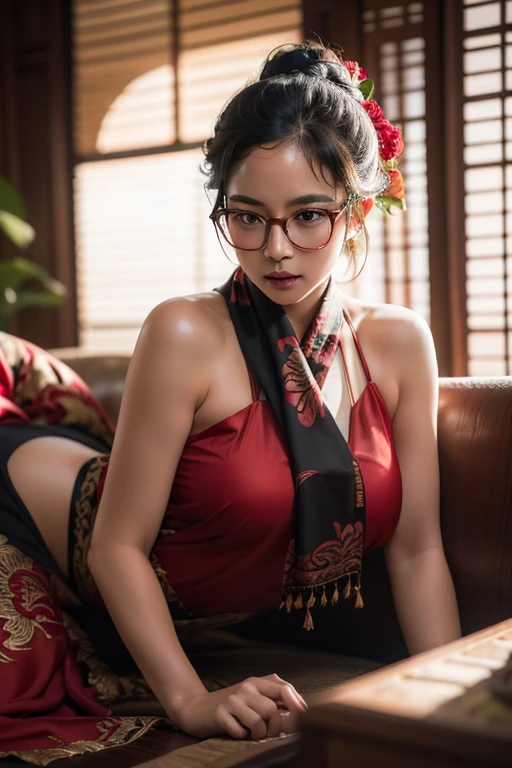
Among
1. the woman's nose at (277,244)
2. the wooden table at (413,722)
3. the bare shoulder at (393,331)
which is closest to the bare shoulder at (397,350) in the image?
the bare shoulder at (393,331)

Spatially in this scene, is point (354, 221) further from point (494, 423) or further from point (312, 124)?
point (494, 423)

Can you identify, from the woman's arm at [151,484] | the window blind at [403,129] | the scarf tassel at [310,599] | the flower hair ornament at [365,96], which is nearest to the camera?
the woman's arm at [151,484]

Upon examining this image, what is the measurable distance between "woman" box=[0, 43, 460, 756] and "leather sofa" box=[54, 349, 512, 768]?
0.04 m

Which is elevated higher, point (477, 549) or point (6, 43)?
point (6, 43)

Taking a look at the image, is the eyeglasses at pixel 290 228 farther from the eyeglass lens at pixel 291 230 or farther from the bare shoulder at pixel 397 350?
the bare shoulder at pixel 397 350

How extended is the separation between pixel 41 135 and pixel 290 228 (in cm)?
306

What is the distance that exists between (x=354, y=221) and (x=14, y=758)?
94 cm

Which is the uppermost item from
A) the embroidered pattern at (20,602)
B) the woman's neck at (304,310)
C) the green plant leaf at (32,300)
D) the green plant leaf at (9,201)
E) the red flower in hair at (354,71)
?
the green plant leaf at (9,201)

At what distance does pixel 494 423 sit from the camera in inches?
58.1

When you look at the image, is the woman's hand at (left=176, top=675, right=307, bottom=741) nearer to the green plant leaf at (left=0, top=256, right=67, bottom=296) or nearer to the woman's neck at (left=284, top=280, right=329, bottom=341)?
the woman's neck at (left=284, top=280, right=329, bottom=341)

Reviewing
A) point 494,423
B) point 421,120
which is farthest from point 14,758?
point 421,120

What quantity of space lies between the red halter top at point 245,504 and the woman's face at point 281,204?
181mm

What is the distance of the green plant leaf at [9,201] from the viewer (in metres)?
3.68

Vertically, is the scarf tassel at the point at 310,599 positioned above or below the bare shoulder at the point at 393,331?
below
